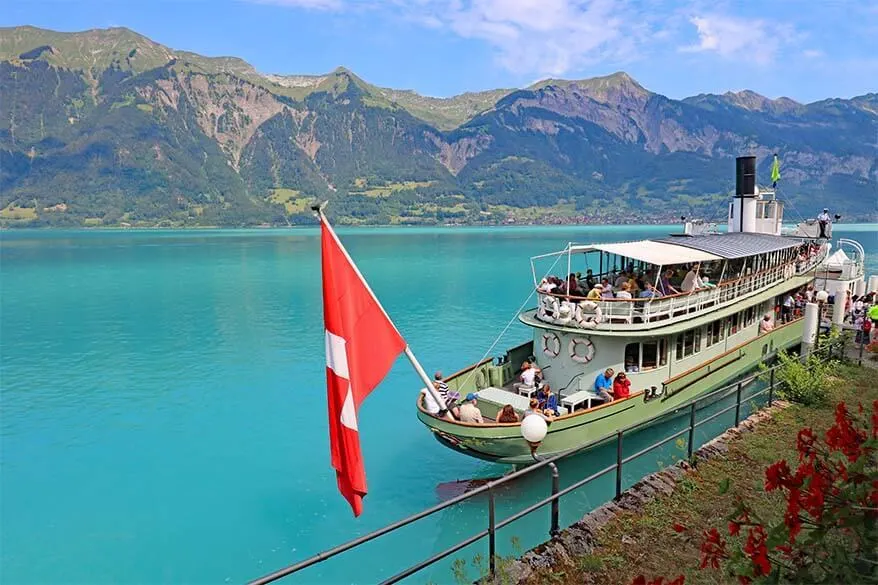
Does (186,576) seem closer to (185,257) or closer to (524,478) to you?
(524,478)

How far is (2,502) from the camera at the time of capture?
16828mm

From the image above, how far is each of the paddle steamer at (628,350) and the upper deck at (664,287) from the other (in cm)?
4

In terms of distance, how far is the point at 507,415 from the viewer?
1409cm

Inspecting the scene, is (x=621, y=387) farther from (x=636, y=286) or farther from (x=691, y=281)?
(x=691, y=281)

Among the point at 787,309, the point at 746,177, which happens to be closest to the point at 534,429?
the point at 787,309

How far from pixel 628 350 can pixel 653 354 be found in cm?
91

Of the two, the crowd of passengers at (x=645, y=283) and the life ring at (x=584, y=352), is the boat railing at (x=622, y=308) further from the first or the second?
the life ring at (x=584, y=352)

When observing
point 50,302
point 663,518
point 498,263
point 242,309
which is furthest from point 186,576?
point 498,263

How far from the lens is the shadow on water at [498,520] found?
12859 mm

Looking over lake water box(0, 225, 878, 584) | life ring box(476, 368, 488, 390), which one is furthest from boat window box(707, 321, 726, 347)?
life ring box(476, 368, 488, 390)

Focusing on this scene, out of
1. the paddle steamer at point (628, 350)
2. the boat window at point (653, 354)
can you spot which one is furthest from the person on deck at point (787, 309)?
the boat window at point (653, 354)

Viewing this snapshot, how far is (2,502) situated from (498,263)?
78.3 m

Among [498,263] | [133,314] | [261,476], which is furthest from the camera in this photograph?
[498,263]

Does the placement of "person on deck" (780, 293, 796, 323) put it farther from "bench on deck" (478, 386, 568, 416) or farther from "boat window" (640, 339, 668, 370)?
"bench on deck" (478, 386, 568, 416)
